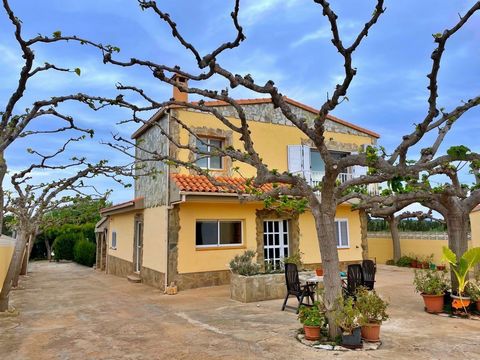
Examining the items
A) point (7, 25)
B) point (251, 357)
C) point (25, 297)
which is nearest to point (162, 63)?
point (7, 25)

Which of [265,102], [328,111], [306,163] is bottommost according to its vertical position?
[328,111]

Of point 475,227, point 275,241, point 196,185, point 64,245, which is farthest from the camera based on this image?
point 64,245

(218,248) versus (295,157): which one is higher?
(295,157)

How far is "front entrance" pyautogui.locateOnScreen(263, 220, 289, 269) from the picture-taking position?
13973 millimetres

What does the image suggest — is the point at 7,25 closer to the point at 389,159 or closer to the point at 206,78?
the point at 206,78

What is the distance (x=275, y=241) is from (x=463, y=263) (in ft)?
23.3

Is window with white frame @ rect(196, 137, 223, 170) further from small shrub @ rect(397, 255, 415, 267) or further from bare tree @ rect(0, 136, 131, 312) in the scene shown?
small shrub @ rect(397, 255, 415, 267)

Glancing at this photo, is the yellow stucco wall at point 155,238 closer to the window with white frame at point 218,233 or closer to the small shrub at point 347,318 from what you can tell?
the window with white frame at point 218,233

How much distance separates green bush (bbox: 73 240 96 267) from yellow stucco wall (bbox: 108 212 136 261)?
549 centimetres

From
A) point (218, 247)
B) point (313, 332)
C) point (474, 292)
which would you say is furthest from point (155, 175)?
point (474, 292)

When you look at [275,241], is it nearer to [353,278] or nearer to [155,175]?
[155,175]

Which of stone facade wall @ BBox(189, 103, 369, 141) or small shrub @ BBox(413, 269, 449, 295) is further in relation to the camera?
stone facade wall @ BBox(189, 103, 369, 141)

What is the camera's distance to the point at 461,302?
317 inches

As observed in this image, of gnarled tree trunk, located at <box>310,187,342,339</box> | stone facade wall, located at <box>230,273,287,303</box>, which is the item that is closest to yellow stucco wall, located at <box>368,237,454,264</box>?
stone facade wall, located at <box>230,273,287,303</box>
